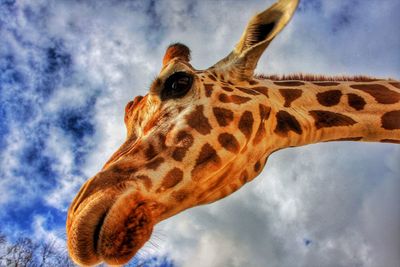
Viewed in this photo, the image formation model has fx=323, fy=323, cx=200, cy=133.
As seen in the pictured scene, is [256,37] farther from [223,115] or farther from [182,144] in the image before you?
[182,144]

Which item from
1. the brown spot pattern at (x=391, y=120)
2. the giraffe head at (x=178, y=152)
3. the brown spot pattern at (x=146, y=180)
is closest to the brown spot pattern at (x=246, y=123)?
the giraffe head at (x=178, y=152)

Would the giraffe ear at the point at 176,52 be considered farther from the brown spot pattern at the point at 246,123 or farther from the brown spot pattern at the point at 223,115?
the brown spot pattern at the point at 246,123

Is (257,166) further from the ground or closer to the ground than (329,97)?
closer to the ground

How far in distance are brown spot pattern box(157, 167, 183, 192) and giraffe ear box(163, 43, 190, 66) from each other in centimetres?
207

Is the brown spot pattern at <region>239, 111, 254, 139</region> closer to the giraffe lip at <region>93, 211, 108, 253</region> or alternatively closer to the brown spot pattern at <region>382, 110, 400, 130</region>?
the giraffe lip at <region>93, 211, 108, 253</region>

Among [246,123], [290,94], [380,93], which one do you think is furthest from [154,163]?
[380,93]

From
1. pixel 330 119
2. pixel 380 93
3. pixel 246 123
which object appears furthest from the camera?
pixel 380 93

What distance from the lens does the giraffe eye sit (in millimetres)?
3336

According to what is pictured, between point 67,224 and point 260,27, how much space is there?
8.77ft

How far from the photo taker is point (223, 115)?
3211mm

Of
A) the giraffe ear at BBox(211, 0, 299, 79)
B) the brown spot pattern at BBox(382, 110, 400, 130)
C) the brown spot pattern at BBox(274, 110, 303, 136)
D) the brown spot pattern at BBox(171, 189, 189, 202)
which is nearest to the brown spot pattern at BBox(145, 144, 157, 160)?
the brown spot pattern at BBox(171, 189, 189, 202)

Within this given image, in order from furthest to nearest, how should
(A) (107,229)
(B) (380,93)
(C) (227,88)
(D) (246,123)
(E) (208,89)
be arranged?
(B) (380,93)
(C) (227,88)
(E) (208,89)
(D) (246,123)
(A) (107,229)

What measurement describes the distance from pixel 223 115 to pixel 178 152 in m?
0.64

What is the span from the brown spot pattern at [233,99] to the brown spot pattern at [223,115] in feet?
0.44
